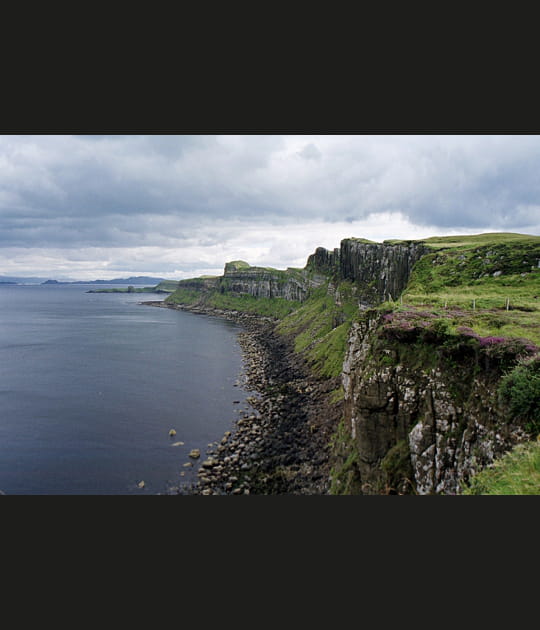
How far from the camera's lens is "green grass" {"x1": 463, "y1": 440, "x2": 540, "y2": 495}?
6.74m

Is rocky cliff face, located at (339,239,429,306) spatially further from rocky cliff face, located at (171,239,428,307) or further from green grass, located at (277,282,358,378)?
green grass, located at (277,282,358,378)

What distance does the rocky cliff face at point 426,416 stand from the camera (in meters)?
14.0

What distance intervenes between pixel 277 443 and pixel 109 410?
28433mm

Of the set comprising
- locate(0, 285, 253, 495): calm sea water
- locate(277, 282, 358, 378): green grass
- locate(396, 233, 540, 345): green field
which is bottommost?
locate(0, 285, 253, 495): calm sea water

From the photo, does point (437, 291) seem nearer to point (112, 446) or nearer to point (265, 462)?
point (265, 462)

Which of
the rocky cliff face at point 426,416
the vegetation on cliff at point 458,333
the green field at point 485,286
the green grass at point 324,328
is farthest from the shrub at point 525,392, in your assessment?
the green grass at point 324,328

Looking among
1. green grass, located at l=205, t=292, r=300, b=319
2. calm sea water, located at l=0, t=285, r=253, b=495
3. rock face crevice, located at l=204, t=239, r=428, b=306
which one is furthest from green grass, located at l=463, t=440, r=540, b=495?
green grass, located at l=205, t=292, r=300, b=319

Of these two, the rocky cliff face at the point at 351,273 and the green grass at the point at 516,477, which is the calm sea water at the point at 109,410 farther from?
the rocky cliff face at the point at 351,273

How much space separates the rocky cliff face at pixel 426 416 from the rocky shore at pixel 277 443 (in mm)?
9773

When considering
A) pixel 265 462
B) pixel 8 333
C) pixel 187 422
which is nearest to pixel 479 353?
pixel 265 462

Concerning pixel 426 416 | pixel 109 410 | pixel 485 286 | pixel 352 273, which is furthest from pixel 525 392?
pixel 352 273

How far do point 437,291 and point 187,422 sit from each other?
116ft

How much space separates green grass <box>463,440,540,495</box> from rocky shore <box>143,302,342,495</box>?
70.1ft

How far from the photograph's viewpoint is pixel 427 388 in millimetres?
17438
